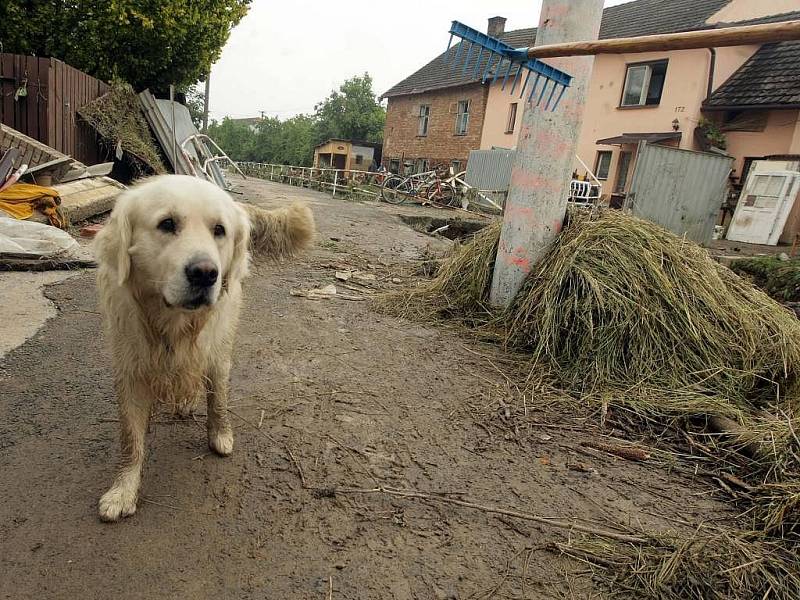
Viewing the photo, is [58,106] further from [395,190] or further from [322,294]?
[395,190]

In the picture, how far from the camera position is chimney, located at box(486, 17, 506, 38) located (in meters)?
29.2

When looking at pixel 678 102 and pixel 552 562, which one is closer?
pixel 552 562

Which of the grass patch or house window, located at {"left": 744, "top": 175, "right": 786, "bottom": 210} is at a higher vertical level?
house window, located at {"left": 744, "top": 175, "right": 786, "bottom": 210}

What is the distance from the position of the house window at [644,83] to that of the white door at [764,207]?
4952 millimetres

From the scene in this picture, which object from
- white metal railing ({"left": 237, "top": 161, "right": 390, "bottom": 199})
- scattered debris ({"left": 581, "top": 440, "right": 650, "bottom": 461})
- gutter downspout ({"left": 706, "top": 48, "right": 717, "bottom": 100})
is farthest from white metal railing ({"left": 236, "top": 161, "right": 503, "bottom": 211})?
scattered debris ({"left": 581, "top": 440, "right": 650, "bottom": 461})

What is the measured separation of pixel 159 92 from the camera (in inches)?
527

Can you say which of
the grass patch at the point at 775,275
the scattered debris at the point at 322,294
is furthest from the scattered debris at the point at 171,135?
the grass patch at the point at 775,275

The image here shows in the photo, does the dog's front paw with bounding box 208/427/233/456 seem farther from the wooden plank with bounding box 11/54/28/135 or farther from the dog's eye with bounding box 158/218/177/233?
the wooden plank with bounding box 11/54/28/135

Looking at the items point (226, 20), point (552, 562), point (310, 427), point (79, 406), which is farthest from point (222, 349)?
point (226, 20)

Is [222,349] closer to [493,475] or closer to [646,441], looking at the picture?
[493,475]

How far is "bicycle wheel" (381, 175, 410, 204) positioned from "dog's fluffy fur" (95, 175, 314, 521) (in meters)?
15.6

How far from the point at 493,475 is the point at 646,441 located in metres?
1.12

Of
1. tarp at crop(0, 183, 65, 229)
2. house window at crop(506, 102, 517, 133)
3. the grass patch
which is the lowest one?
tarp at crop(0, 183, 65, 229)

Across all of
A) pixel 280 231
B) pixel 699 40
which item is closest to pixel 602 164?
pixel 280 231
